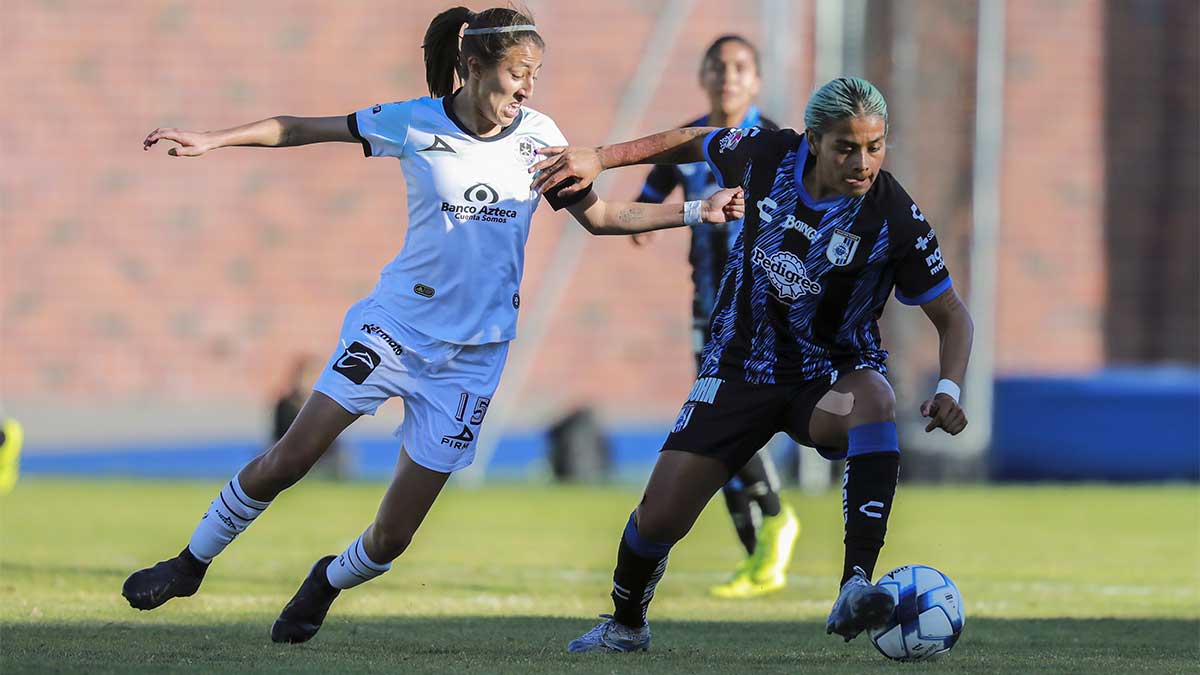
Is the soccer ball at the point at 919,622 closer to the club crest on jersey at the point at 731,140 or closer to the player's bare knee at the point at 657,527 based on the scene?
the player's bare knee at the point at 657,527

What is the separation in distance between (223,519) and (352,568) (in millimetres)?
421

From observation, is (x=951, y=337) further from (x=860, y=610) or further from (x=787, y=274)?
(x=860, y=610)

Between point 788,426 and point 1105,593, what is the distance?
313 centimetres

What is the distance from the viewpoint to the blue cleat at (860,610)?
4.55 metres

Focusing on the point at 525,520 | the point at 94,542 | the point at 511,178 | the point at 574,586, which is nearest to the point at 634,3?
the point at 525,520

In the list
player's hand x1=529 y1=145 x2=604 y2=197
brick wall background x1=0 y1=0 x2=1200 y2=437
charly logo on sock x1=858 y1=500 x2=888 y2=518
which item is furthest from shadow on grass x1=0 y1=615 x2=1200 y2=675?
brick wall background x1=0 y1=0 x2=1200 y2=437

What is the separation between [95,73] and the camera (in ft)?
58.1

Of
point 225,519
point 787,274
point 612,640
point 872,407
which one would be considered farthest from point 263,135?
point 872,407

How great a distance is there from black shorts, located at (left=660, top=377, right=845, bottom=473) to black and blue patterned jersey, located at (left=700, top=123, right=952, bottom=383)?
4 centimetres

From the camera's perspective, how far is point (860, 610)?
14.9 feet

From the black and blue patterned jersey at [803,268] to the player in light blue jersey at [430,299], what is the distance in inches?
6.0

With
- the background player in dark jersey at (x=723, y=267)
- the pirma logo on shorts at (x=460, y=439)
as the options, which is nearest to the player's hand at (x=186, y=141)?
the pirma logo on shorts at (x=460, y=439)

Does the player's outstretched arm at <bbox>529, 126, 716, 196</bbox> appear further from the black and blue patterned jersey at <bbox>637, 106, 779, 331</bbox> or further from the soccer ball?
the black and blue patterned jersey at <bbox>637, 106, 779, 331</bbox>

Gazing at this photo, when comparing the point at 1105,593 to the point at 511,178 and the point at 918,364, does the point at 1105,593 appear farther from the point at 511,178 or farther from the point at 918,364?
the point at 918,364
